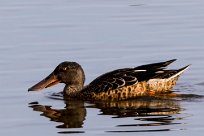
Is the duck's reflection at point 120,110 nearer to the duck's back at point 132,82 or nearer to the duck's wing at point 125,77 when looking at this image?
the duck's back at point 132,82

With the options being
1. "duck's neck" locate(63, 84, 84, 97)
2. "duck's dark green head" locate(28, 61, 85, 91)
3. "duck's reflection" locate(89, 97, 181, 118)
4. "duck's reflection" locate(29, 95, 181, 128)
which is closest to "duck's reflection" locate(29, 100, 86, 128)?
"duck's reflection" locate(29, 95, 181, 128)

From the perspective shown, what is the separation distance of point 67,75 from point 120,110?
2.08 metres

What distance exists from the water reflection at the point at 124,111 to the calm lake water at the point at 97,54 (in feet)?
0.05

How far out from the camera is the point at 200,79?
59.2ft

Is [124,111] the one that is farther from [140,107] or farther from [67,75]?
[67,75]

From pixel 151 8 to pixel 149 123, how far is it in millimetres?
10865

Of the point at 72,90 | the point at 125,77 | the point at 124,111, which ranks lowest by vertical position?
the point at 124,111

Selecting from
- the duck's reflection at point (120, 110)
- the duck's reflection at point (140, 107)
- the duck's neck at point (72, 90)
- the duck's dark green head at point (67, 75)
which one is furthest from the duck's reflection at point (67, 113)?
the duck's dark green head at point (67, 75)

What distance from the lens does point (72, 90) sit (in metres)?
18.0

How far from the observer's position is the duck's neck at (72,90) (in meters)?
18.0

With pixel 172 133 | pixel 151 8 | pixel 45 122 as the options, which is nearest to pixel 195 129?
pixel 172 133

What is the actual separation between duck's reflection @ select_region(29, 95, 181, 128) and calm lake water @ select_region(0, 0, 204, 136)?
0.02m

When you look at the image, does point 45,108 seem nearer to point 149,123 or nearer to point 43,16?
point 149,123

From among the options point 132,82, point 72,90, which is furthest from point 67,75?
point 132,82
